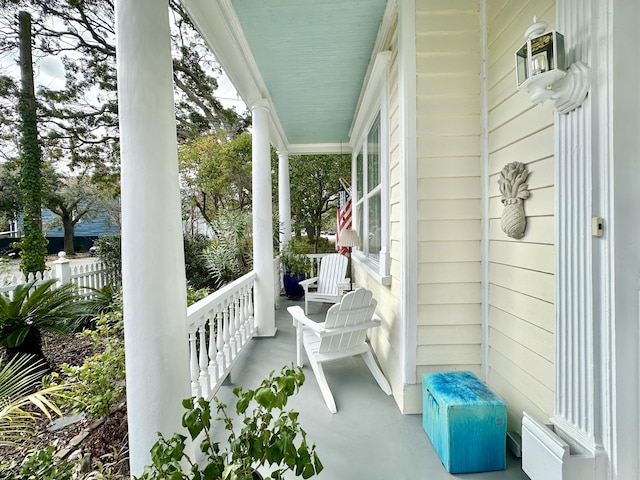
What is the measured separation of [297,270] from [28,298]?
356cm

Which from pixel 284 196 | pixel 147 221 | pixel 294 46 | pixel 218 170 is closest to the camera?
pixel 147 221

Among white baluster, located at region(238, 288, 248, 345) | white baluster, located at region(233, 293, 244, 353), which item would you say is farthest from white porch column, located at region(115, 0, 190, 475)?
white baluster, located at region(238, 288, 248, 345)

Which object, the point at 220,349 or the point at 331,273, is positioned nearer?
the point at 220,349

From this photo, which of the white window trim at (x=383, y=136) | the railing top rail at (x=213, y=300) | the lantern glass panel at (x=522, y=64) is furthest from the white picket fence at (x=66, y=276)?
the lantern glass panel at (x=522, y=64)

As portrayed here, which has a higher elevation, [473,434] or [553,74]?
[553,74]

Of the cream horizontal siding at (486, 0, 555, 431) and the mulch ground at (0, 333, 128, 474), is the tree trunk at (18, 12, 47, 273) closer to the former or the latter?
the mulch ground at (0, 333, 128, 474)

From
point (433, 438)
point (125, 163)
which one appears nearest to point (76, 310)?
point (125, 163)

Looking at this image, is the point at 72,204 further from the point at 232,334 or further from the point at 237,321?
the point at 232,334

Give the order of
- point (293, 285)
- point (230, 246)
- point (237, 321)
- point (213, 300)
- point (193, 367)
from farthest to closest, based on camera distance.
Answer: point (293, 285)
point (230, 246)
point (237, 321)
point (213, 300)
point (193, 367)

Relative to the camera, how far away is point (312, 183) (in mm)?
9102

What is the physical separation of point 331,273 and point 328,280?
0.12 m

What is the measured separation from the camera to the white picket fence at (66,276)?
4326 millimetres

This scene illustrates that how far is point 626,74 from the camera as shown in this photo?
0.96 meters

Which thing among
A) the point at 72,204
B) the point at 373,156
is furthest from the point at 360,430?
the point at 72,204
